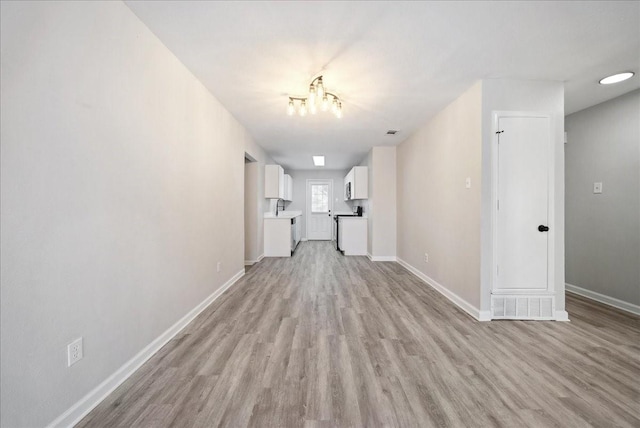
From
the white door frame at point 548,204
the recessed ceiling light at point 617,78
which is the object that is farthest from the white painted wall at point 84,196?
the recessed ceiling light at point 617,78

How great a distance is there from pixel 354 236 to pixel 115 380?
5142 mm

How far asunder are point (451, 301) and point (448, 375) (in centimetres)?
157

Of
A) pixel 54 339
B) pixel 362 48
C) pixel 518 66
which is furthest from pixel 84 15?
pixel 518 66

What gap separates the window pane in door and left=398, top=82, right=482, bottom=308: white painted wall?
14.2 feet

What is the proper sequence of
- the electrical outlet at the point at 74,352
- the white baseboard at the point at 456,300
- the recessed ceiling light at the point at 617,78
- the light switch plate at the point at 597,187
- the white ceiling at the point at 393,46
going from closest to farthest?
the electrical outlet at the point at 74,352 → the white ceiling at the point at 393,46 → the recessed ceiling light at the point at 617,78 → the white baseboard at the point at 456,300 → the light switch plate at the point at 597,187

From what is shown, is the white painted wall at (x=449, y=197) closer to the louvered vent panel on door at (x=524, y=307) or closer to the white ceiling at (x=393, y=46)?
the louvered vent panel on door at (x=524, y=307)

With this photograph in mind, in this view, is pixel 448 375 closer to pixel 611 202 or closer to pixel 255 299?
pixel 255 299

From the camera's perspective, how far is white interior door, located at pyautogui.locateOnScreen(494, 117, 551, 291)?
2633 mm

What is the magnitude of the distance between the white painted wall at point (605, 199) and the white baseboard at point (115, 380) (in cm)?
472

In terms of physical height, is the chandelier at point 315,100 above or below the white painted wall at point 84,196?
above

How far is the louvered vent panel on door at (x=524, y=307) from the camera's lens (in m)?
2.62

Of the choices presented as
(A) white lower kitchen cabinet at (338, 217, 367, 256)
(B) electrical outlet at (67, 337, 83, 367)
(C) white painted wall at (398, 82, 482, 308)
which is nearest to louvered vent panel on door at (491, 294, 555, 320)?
(C) white painted wall at (398, 82, 482, 308)

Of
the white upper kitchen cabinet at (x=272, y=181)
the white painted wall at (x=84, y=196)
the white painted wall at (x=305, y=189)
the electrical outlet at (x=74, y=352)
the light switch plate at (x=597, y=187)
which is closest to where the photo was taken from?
the white painted wall at (x=84, y=196)

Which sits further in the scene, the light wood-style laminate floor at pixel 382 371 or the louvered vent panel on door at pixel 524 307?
the louvered vent panel on door at pixel 524 307
